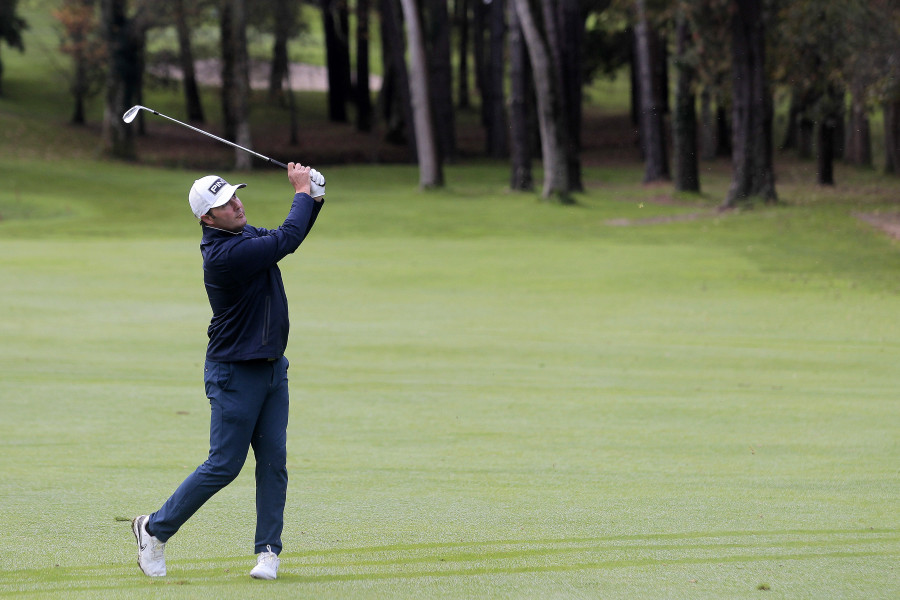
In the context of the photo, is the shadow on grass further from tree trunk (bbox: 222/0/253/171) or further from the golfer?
tree trunk (bbox: 222/0/253/171)

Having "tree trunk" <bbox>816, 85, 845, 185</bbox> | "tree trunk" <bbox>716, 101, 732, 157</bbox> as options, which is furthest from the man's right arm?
"tree trunk" <bbox>716, 101, 732, 157</bbox>

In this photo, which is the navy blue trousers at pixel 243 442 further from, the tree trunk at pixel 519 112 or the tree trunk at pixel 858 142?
the tree trunk at pixel 858 142

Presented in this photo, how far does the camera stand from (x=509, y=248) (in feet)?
86.3

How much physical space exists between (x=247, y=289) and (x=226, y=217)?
14.1 inches

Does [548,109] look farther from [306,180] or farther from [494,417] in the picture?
[306,180]

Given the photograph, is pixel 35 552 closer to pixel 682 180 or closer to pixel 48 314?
pixel 48 314

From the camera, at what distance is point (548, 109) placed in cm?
3466

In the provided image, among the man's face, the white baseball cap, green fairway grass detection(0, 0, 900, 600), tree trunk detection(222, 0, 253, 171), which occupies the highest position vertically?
tree trunk detection(222, 0, 253, 171)

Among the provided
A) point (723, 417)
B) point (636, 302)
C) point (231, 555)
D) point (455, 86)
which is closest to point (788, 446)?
point (723, 417)

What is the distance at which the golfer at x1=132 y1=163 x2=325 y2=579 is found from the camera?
5.49 metres

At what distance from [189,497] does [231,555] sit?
709 mm

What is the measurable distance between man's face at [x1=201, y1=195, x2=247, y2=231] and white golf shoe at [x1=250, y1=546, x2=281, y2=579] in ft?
5.17

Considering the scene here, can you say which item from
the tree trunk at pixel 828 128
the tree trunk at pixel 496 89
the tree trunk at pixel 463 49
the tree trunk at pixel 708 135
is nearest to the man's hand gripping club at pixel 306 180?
the tree trunk at pixel 828 128

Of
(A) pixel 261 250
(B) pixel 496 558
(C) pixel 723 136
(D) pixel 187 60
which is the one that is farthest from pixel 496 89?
(A) pixel 261 250
